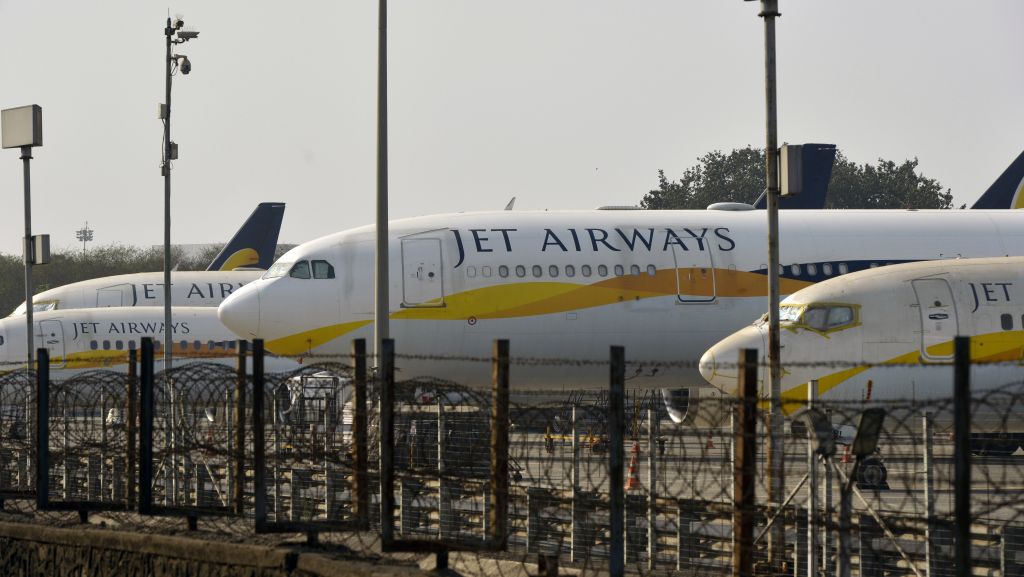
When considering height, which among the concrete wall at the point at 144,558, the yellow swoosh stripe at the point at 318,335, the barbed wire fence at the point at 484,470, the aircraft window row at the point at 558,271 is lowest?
the concrete wall at the point at 144,558

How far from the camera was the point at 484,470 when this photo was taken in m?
16.8

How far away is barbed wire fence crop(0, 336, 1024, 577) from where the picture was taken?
10.6 metres

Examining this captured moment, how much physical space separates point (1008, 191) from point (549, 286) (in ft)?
52.7

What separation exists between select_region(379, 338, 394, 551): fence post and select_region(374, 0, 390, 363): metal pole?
778 centimetres

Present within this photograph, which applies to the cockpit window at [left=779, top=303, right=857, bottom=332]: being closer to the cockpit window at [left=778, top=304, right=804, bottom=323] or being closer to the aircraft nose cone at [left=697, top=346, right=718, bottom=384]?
the cockpit window at [left=778, top=304, right=804, bottom=323]

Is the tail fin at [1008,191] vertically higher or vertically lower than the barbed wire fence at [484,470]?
higher

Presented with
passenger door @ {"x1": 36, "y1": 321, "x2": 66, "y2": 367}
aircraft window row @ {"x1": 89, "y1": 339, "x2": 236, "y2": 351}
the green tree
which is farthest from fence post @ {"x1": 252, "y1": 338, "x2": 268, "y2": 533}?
the green tree

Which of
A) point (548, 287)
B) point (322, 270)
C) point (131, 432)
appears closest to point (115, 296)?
point (322, 270)

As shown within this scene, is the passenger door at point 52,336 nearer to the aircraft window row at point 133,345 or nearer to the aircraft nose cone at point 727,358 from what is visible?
the aircraft window row at point 133,345

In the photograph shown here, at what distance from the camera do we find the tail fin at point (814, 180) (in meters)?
45.6

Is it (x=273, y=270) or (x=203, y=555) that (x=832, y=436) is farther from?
(x=273, y=270)

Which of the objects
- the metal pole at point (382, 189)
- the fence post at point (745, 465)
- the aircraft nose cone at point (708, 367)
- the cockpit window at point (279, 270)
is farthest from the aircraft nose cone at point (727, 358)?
the fence post at point (745, 465)

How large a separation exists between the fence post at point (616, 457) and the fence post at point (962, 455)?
2651mm

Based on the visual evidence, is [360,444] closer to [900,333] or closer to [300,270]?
[900,333]
